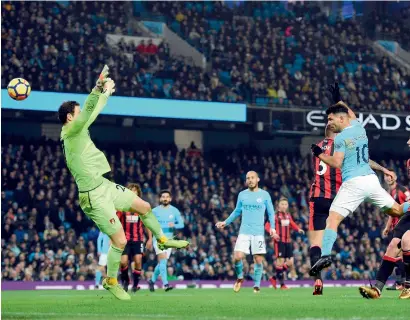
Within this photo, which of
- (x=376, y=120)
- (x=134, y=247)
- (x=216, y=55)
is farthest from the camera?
(x=216, y=55)

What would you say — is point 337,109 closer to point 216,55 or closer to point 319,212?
point 319,212

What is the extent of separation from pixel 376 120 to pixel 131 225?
67.3 feet

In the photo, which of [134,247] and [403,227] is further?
[134,247]

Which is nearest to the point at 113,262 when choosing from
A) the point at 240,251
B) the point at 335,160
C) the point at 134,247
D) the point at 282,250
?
the point at 335,160

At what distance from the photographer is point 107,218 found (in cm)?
1174

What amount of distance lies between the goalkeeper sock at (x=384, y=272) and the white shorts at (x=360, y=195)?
0.96 metres

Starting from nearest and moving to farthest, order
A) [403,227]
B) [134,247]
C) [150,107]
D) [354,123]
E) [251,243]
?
[354,123], [403,227], [134,247], [251,243], [150,107]

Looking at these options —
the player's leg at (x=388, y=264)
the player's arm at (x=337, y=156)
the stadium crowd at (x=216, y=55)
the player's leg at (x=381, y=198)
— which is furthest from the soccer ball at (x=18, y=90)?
the stadium crowd at (x=216, y=55)

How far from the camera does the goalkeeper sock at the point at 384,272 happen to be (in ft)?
40.5

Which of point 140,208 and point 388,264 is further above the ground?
point 140,208

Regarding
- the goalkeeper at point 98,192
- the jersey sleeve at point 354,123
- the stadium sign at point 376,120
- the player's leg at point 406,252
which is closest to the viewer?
the goalkeeper at point 98,192

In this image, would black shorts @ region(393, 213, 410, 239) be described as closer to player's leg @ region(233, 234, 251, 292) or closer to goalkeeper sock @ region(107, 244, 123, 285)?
goalkeeper sock @ region(107, 244, 123, 285)

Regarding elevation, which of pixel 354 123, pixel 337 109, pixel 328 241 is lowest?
pixel 328 241

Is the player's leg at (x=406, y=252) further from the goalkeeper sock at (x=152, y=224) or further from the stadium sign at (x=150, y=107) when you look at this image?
the stadium sign at (x=150, y=107)
